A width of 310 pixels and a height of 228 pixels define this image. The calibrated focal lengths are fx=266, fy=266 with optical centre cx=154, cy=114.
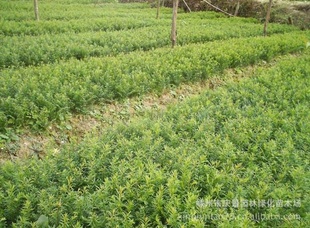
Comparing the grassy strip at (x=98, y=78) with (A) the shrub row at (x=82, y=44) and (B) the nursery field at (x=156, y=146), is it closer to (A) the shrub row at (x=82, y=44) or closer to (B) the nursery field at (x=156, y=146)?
(B) the nursery field at (x=156, y=146)

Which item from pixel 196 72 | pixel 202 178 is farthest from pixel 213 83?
pixel 202 178

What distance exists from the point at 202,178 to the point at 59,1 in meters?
29.8

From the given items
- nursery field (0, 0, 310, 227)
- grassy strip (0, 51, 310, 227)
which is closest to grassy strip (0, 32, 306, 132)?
nursery field (0, 0, 310, 227)

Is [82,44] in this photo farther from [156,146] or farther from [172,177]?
[172,177]

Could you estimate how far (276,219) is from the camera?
330cm

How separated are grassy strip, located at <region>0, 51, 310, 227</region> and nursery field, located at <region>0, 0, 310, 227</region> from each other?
0.06 ft

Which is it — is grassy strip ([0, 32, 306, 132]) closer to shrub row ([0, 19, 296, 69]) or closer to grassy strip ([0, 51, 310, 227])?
shrub row ([0, 19, 296, 69])

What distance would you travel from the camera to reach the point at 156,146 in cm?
450

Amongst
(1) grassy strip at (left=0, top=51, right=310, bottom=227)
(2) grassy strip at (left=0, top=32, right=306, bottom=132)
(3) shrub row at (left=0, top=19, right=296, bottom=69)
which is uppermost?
(3) shrub row at (left=0, top=19, right=296, bottom=69)

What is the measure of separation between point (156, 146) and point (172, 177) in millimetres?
987

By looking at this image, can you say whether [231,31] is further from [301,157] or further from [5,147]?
[5,147]

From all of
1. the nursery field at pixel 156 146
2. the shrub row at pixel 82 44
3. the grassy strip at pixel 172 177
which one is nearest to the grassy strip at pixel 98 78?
the nursery field at pixel 156 146

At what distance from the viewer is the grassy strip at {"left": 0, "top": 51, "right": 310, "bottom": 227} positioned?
3264 mm

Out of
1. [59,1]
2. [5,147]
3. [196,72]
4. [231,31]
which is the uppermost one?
[59,1]
